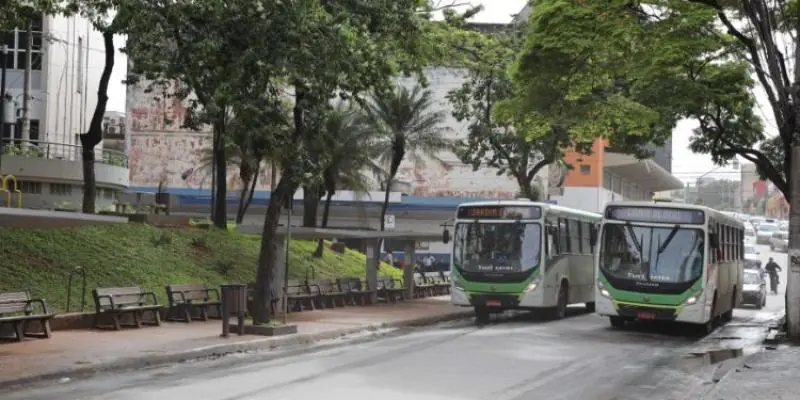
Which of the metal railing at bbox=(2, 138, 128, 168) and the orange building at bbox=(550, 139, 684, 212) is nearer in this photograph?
the metal railing at bbox=(2, 138, 128, 168)

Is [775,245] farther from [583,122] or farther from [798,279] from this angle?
[798,279]

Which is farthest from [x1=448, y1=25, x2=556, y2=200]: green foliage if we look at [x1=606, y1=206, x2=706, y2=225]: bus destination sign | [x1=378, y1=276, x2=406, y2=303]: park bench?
[x1=606, y1=206, x2=706, y2=225]: bus destination sign

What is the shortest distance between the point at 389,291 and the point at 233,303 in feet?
45.6

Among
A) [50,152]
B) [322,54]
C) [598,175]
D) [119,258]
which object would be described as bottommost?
[119,258]

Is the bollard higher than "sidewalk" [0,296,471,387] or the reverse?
higher

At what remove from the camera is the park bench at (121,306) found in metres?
19.1

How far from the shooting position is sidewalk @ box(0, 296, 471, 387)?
44.2 feet

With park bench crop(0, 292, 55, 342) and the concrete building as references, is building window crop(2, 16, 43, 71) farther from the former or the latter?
park bench crop(0, 292, 55, 342)

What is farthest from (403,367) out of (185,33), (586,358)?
(185,33)

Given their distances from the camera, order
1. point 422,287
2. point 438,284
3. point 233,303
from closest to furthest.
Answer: point 233,303
point 422,287
point 438,284

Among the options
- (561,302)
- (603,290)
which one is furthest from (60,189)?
(603,290)

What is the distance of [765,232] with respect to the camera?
327ft

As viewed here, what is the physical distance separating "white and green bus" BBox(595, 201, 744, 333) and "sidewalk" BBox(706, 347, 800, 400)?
389cm

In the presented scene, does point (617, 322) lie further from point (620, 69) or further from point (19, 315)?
point (19, 315)
